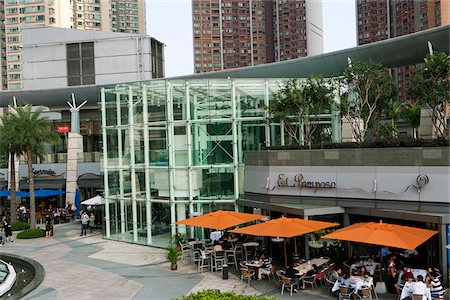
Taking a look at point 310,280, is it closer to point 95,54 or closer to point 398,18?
point 95,54

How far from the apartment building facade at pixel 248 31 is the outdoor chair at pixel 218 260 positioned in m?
132

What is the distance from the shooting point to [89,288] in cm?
1909

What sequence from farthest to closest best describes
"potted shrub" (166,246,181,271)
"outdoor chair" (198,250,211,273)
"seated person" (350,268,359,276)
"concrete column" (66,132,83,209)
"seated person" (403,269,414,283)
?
"concrete column" (66,132,83,209) < "potted shrub" (166,246,181,271) < "outdoor chair" (198,250,211,273) < "seated person" (350,268,359,276) < "seated person" (403,269,414,283)

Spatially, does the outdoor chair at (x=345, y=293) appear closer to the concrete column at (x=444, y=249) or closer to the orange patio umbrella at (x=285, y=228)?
the orange patio umbrella at (x=285, y=228)

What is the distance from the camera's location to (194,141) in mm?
26531

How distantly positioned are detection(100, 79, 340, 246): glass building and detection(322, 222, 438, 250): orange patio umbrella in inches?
390

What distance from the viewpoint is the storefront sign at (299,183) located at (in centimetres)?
2144

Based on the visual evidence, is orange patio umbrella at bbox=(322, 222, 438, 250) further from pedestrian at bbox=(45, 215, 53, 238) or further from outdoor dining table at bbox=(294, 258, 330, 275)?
pedestrian at bbox=(45, 215, 53, 238)

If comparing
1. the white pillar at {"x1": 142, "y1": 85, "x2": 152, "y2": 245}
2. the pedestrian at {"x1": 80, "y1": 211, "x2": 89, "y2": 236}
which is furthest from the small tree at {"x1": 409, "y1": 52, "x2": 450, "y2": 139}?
the pedestrian at {"x1": 80, "y1": 211, "x2": 89, "y2": 236}

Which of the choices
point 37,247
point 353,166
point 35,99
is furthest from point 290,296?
point 35,99

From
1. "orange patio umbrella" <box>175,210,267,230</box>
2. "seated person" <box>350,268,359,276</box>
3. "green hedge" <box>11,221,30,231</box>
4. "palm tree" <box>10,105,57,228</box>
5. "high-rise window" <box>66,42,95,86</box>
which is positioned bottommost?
"green hedge" <box>11,221,30,231</box>

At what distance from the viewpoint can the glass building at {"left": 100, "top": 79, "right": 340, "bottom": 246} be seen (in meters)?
26.2

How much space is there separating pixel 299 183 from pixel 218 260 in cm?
472

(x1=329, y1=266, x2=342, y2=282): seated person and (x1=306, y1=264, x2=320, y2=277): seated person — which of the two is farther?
(x1=306, y1=264, x2=320, y2=277): seated person
